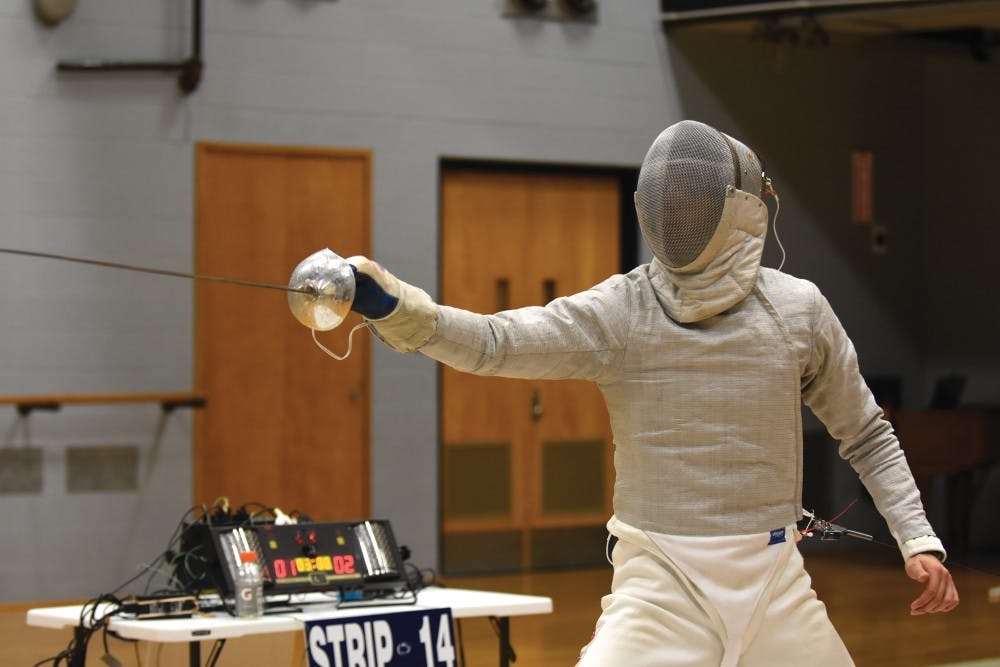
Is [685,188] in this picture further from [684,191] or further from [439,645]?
[439,645]

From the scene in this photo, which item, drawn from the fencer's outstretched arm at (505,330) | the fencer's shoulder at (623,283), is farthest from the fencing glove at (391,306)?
the fencer's shoulder at (623,283)

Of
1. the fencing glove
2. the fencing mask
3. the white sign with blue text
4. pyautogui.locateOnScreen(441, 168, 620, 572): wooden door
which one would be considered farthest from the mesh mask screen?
pyautogui.locateOnScreen(441, 168, 620, 572): wooden door

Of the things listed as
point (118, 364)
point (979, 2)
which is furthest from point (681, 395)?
point (979, 2)

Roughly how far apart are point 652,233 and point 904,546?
74 centimetres

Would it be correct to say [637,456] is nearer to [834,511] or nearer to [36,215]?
[36,215]

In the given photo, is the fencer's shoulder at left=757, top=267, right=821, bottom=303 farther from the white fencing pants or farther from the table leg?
the table leg

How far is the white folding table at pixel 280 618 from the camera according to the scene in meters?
2.81

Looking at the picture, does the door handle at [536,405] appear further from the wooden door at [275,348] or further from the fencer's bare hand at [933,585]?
the fencer's bare hand at [933,585]

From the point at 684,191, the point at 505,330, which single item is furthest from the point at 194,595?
the point at 684,191

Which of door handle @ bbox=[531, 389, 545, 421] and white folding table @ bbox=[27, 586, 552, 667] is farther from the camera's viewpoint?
door handle @ bbox=[531, 389, 545, 421]

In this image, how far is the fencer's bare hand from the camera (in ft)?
7.37

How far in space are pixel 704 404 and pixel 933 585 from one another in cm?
54

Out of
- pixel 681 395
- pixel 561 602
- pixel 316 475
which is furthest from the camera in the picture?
pixel 316 475

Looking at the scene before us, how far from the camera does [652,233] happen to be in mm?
2264
